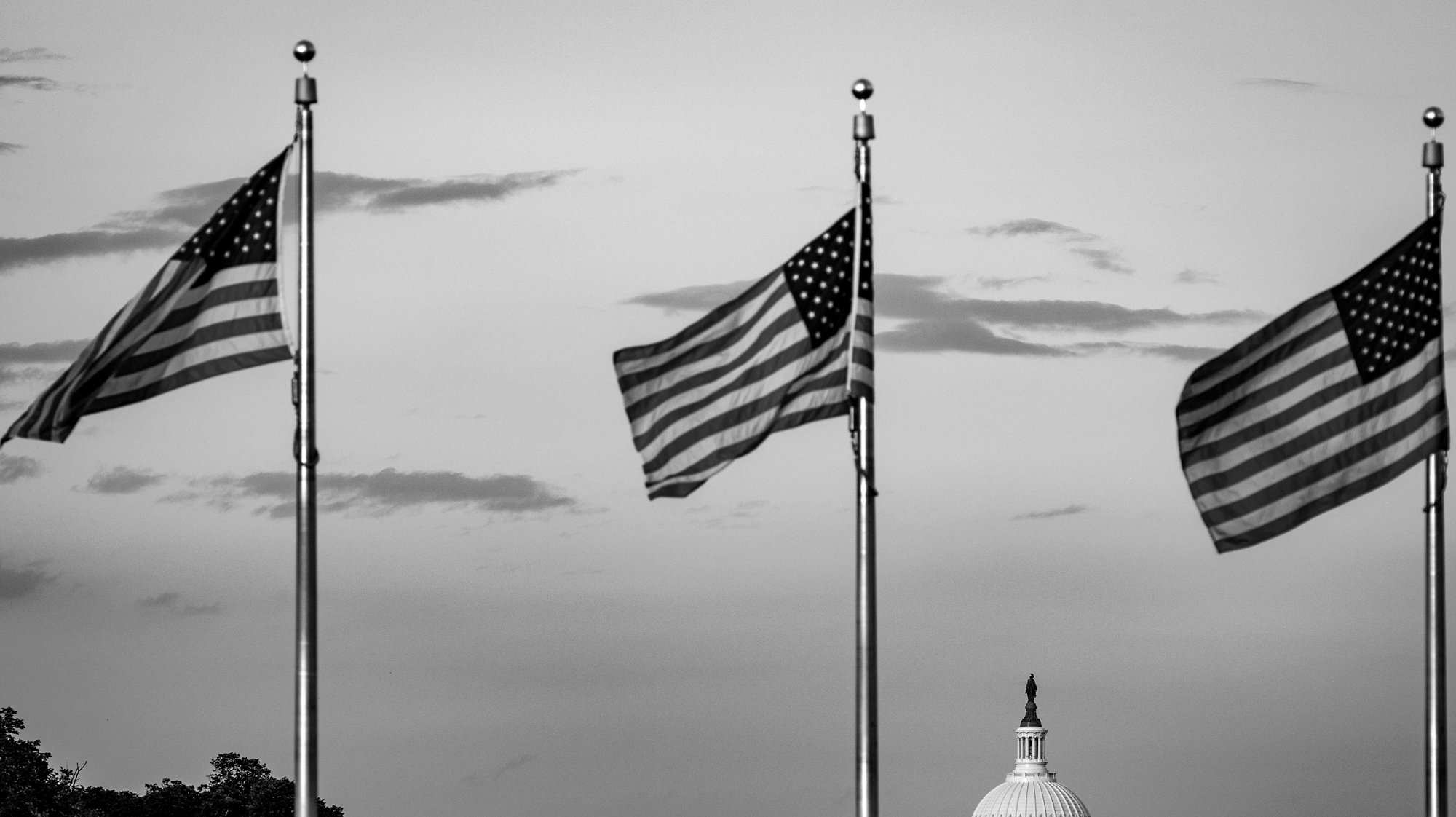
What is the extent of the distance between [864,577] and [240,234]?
30.5 feet

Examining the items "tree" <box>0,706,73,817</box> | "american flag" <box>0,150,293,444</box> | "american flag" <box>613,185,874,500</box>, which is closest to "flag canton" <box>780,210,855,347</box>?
"american flag" <box>613,185,874,500</box>

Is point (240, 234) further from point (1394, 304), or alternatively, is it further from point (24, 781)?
point (24, 781)

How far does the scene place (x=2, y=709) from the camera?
5241 inches

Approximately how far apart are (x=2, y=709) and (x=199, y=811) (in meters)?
19.7

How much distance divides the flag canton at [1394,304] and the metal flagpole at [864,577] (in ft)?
20.3

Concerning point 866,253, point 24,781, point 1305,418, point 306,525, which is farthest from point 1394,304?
point 24,781

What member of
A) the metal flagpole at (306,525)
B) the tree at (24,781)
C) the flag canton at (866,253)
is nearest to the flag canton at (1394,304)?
the flag canton at (866,253)

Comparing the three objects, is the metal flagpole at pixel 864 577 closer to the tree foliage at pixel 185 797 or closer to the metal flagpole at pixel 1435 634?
the metal flagpole at pixel 1435 634

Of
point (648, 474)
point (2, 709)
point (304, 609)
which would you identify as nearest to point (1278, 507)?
point (648, 474)

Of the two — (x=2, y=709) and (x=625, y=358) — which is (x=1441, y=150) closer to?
(x=625, y=358)

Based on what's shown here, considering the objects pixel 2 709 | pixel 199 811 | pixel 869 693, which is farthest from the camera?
pixel 199 811

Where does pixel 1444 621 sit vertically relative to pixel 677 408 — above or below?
below

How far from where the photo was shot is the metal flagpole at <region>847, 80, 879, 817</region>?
35688 mm

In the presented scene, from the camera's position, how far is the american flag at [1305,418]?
36.0 m
